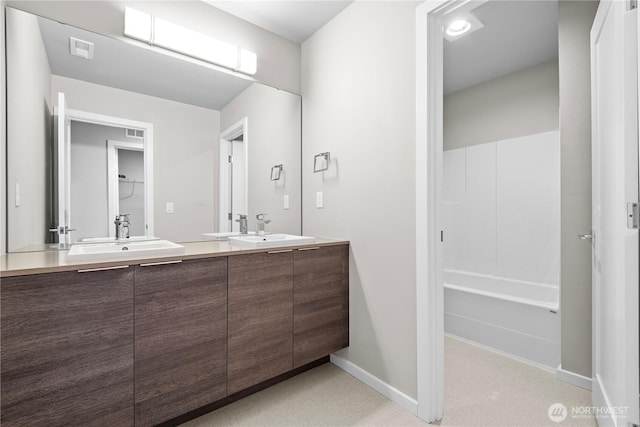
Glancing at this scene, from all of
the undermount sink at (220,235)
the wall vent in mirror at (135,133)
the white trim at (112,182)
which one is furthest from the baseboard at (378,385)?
the wall vent in mirror at (135,133)

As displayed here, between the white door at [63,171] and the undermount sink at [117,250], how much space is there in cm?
10

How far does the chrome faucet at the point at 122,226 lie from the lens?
177cm

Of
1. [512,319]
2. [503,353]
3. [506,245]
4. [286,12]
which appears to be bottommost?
[503,353]

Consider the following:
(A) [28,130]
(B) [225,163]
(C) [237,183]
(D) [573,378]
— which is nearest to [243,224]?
(C) [237,183]

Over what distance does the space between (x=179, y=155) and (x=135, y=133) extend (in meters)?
0.27

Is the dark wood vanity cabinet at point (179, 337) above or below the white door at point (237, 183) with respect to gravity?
below

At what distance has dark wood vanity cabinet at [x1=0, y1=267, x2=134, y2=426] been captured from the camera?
1.06 meters

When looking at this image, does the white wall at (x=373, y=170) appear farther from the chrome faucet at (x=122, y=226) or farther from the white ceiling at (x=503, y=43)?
the chrome faucet at (x=122, y=226)

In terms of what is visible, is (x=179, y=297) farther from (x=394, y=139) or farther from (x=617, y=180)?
(x=617, y=180)

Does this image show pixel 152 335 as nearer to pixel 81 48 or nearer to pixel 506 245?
pixel 81 48

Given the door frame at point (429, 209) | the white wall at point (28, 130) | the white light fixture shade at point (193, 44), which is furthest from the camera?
the white light fixture shade at point (193, 44)

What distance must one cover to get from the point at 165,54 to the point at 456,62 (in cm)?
233

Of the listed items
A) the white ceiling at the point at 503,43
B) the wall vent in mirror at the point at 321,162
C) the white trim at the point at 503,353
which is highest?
the white ceiling at the point at 503,43

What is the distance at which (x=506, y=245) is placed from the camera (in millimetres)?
3033
